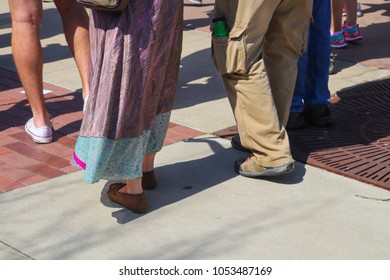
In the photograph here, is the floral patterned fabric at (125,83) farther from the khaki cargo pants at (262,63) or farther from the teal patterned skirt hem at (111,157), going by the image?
the khaki cargo pants at (262,63)

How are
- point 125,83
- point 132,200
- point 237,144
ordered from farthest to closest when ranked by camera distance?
point 237,144, point 132,200, point 125,83

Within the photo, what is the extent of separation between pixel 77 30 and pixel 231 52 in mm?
1561

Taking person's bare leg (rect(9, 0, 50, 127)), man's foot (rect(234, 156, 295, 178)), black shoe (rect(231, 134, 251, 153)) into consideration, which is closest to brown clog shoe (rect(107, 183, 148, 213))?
man's foot (rect(234, 156, 295, 178))

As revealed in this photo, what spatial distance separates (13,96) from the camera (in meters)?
6.23

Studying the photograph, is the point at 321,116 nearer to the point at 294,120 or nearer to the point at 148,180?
the point at 294,120

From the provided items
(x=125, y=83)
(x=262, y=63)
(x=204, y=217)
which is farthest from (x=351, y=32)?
(x=125, y=83)

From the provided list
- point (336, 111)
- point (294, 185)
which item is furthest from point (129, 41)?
point (336, 111)

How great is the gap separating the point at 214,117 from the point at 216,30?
4.48 feet

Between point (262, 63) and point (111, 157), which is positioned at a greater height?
point (262, 63)

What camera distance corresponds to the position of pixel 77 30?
18.4ft

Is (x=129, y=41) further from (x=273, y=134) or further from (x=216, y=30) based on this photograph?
(x=273, y=134)

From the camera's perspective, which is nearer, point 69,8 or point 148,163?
point 148,163

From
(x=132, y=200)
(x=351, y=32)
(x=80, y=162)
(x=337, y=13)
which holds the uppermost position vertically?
(x=80, y=162)

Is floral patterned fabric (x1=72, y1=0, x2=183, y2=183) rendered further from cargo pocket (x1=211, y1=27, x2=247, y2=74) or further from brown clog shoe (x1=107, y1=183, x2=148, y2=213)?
cargo pocket (x1=211, y1=27, x2=247, y2=74)
